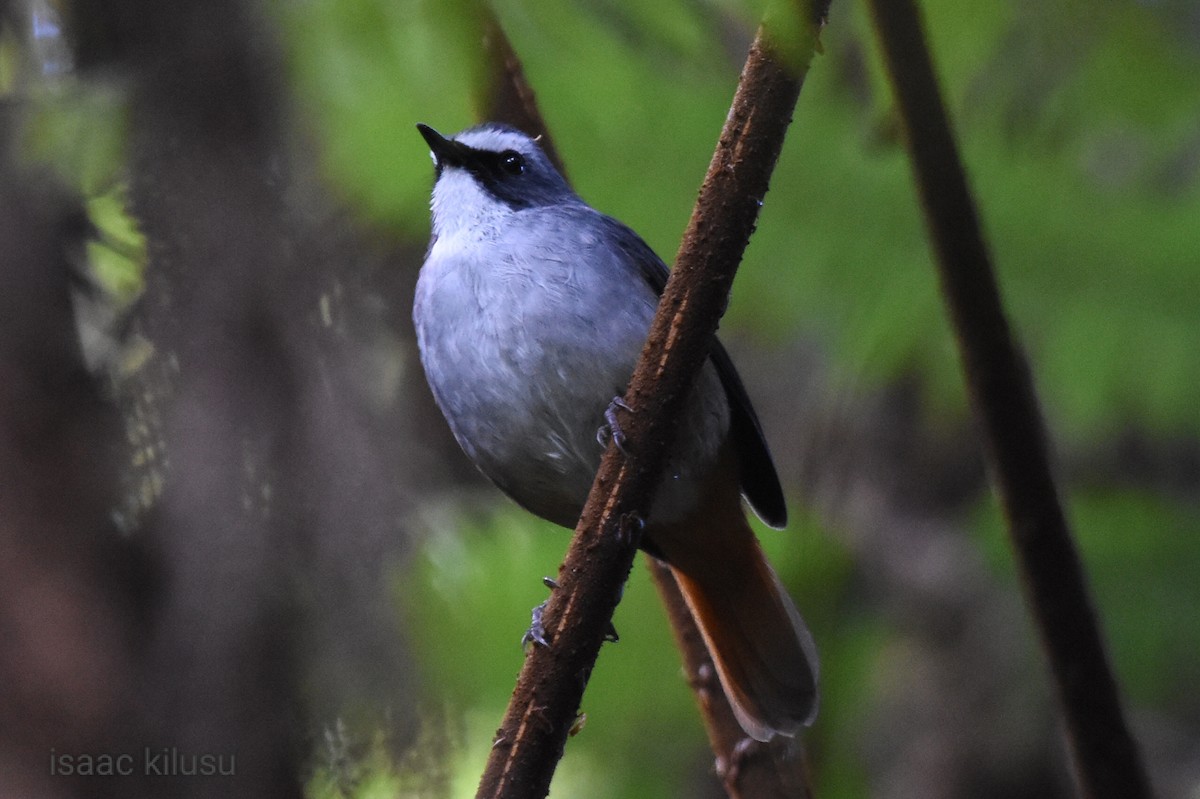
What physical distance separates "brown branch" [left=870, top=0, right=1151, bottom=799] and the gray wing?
3.96ft

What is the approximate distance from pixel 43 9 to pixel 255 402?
1144 millimetres

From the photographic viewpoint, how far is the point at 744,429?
10.1 ft

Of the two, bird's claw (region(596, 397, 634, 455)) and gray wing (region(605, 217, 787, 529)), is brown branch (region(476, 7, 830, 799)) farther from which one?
gray wing (region(605, 217, 787, 529))

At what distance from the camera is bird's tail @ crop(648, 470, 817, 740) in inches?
114

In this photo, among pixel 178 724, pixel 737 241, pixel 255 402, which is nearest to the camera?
pixel 737 241

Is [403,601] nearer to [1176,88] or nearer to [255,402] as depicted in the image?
[255,402]

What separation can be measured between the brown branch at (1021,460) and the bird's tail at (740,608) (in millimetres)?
1190

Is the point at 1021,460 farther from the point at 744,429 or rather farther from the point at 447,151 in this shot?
the point at 447,151

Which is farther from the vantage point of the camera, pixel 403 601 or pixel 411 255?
pixel 411 255

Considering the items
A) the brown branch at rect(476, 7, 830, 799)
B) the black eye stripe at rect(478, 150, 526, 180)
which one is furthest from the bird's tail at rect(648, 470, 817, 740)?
the brown branch at rect(476, 7, 830, 799)

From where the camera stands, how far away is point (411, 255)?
4422 mm

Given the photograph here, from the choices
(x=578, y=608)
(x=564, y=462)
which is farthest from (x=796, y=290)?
(x=578, y=608)

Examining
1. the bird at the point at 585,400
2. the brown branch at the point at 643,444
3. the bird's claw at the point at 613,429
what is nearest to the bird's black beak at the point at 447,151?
the bird at the point at 585,400

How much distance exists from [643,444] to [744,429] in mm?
1290
